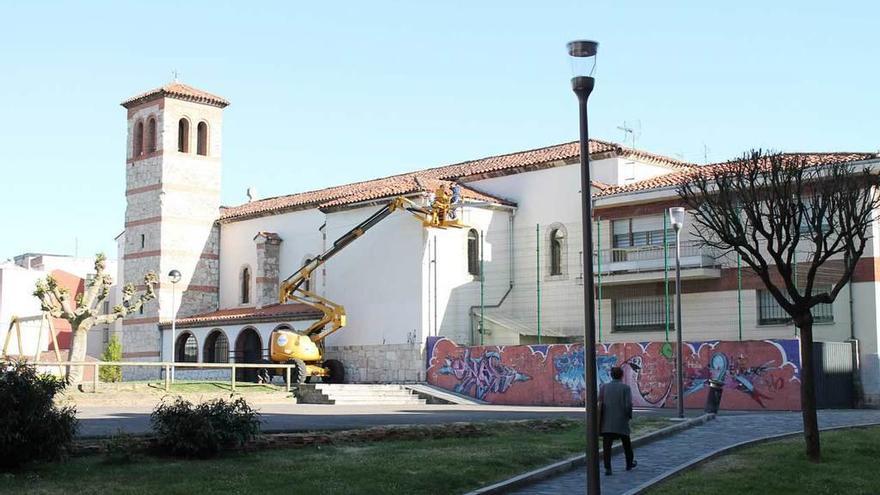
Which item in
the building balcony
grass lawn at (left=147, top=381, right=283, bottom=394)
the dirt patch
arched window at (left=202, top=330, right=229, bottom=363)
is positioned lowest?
the dirt patch

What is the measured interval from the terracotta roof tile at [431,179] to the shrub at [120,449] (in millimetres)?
26035

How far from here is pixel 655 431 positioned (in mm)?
19953

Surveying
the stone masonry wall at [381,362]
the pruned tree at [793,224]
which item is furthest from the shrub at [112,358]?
the pruned tree at [793,224]

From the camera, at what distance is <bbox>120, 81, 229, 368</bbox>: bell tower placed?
162ft

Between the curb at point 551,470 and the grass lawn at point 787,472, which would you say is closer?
the curb at point 551,470

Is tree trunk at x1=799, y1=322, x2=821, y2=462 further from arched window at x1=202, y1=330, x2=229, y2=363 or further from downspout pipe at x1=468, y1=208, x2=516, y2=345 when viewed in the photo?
arched window at x1=202, y1=330, x2=229, y2=363

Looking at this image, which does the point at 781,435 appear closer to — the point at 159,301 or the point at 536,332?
the point at 536,332

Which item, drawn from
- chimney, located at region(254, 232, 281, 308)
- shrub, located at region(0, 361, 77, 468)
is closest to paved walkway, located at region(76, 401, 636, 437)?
shrub, located at region(0, 361, 77, 468)

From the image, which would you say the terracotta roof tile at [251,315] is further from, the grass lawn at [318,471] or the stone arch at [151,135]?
the grass lawn at [318,471]

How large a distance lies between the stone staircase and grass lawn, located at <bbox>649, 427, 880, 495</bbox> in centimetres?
1919

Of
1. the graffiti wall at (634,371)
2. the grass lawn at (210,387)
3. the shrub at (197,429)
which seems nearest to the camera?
the shrub at (197,429)

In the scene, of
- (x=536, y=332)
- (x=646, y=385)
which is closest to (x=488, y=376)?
(x=536, y=332)

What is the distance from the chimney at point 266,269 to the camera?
157 ft

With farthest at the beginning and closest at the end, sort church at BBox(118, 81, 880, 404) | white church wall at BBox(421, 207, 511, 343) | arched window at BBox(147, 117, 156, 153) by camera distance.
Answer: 1. arched window at BBox(147, 117, 156, 153)
2. white church wall at BBox(421, 207, 511, 343)
3. church at BBox(118, 81, 880, 404)
